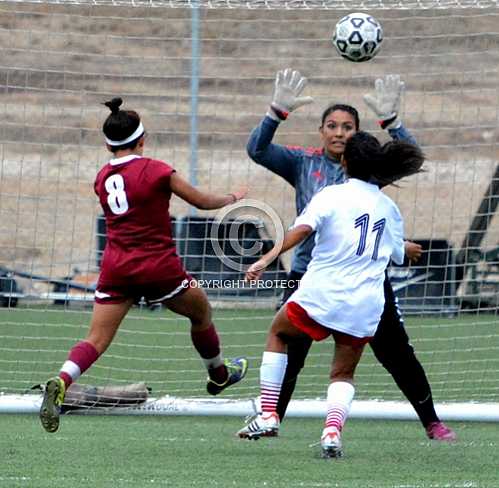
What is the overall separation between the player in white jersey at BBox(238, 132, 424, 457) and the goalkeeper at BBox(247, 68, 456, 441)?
2.10 feet

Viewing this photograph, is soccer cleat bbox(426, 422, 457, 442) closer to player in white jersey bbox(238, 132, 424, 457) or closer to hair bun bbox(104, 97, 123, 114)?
player in white jersey bbox(238, 132, 424, 457)

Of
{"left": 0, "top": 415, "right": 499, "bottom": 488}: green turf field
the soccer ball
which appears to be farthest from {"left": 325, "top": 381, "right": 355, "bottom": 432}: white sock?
the soccer ball

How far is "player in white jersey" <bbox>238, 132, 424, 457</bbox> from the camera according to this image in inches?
234

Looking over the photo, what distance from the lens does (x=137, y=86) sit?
12.8 metres

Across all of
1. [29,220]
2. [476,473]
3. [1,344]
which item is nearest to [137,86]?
[1,344]

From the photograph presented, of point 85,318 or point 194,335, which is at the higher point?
point 194,335

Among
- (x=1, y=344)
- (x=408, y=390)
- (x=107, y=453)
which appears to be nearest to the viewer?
(x=107, y=453)

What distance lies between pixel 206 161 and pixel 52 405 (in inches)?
333

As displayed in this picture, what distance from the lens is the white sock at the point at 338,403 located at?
5.93 meters

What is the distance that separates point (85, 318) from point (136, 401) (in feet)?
15.3

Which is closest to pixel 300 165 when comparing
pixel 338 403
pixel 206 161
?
pixel 338 403

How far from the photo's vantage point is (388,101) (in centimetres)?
692

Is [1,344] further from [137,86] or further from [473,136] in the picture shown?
[473,136]

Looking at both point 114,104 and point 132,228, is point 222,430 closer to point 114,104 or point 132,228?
point 132,228
